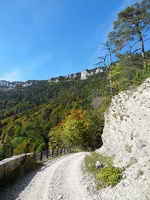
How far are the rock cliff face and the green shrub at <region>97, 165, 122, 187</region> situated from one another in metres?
0.39

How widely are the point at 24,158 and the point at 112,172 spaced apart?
877cm

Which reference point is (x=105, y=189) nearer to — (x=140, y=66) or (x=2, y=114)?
(x=140, y=66)

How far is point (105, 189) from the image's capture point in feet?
33.6

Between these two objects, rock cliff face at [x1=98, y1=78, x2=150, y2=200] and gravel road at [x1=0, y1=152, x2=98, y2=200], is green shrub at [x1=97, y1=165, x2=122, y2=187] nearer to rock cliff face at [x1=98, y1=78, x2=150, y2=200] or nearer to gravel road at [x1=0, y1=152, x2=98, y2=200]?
rock cliff face at [x1=98, y1=78, x2=150, y2=200]

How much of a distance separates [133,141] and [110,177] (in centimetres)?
434

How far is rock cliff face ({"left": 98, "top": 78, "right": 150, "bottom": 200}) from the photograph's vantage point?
8.87m

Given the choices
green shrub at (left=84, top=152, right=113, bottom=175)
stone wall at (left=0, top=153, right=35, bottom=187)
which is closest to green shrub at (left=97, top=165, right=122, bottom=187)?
green shrub at (left=84, top=152, right=113, bottom=175)

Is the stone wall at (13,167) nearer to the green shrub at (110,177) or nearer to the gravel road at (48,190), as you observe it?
the gravel road at (48,190)

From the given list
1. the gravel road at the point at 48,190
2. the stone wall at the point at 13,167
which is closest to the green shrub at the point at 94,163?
the gravel road at the point at 48,190

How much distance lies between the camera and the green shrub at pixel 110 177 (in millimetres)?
10328

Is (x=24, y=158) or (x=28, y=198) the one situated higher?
(x=24, y=158)

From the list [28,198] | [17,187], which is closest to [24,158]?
[17,187]

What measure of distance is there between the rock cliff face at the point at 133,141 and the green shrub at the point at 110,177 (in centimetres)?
39

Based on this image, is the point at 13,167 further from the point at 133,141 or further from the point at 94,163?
the point at 133,141
